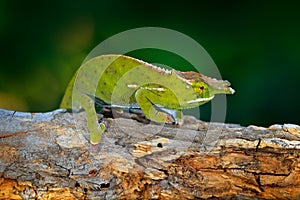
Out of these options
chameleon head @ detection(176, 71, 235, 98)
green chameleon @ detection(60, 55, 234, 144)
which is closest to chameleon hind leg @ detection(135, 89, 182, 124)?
green chameleon @ detection(60, 55, 234, 144)

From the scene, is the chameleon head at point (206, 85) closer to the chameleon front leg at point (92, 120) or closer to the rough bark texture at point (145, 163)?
the rough bark texture at point (145, 163)

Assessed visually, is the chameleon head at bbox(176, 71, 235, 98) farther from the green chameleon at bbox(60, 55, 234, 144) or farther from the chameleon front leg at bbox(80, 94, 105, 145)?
the chameleon front leg at bbox(80, 94, 105, 145)

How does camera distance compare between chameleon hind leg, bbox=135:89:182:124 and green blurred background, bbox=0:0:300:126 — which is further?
green blurred background, bbox=0:0:300:126

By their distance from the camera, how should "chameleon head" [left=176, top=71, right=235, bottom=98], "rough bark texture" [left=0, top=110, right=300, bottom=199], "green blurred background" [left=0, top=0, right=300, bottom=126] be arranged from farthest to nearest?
"green blurred background" [left=0, top=0, right=300, bottom=126], "chameleon head" [left=176, top=71, right=235, bottom=98], "rough bark texture" [left=0, top=110, right=300, bottom=199]

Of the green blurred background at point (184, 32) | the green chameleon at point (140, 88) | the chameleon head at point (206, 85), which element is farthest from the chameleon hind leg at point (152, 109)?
the green blurred background at point (184, 32)

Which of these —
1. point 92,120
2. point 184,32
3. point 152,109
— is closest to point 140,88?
point 152,109

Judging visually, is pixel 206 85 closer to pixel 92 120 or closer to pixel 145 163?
pixel 145 163

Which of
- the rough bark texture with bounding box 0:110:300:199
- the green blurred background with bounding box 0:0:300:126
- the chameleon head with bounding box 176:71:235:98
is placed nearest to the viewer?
the rough bark texture with bounding box 0:110:300:199
